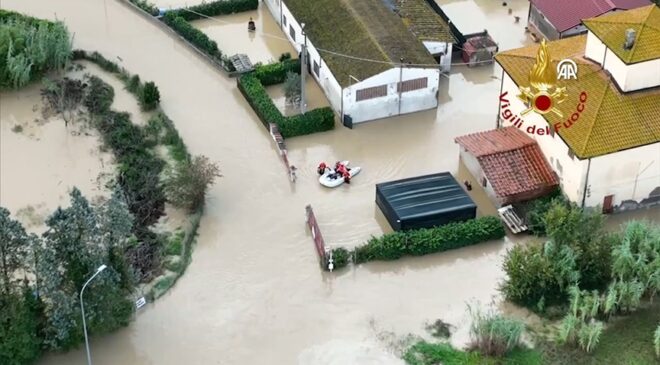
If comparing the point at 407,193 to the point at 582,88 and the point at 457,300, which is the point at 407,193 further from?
the point at 582,88

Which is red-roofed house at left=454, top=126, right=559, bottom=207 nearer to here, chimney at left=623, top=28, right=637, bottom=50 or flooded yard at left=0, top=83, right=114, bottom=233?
chimney at left=623, top=28, right=637, bottom=50

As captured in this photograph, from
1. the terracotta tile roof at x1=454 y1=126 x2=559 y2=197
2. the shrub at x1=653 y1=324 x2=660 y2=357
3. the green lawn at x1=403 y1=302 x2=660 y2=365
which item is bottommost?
the green lawn at x1=403 y1=302 x2=660 y2=365

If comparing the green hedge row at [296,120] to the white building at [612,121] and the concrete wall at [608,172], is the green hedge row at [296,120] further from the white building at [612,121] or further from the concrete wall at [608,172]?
the concrete wall at [608,172]

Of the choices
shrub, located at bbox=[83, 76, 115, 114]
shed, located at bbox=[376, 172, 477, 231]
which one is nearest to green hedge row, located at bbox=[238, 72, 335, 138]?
shed, located at bbox=[376, 172, 477, 231]

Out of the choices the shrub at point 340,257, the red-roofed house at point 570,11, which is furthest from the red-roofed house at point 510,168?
the red-roofed house at point 570,11

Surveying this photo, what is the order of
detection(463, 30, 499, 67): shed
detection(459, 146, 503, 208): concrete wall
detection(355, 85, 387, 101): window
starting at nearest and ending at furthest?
detection(459, 146, 503, 208): concrete wall, detection(355, 85, 387, 101): window, detection(463, 30, 499, 67): shed

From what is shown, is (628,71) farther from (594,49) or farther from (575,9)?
(575,9)

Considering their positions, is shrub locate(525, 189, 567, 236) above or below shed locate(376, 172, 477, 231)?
below
